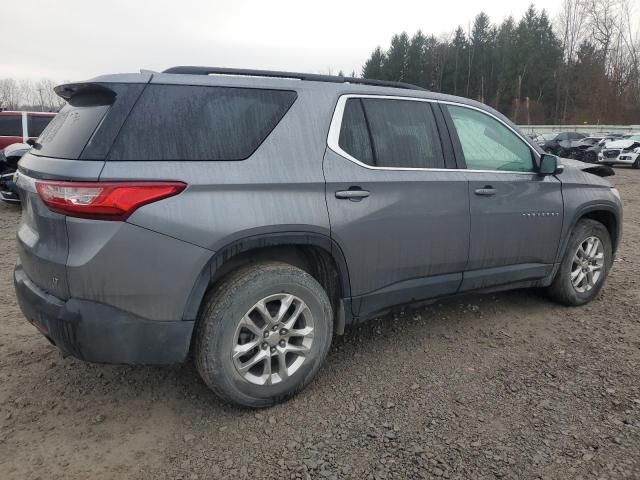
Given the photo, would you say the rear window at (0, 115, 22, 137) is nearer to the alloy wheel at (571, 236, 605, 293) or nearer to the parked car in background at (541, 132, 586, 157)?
the alloy wheel at (571, 236, 605, 293)

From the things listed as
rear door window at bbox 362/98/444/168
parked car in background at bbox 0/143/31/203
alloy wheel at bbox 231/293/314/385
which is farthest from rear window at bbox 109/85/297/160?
parked car in background at bbox 0/143/31/203

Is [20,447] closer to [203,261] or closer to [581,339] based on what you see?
[203,261]

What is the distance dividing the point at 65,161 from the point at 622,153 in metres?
24.5

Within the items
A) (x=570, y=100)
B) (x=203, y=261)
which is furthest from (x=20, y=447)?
(x=570, y=100)

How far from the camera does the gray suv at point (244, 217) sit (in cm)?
235

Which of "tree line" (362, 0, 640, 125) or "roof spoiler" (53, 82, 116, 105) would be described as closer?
"roof spoiler" (53, 82, 116, 105)

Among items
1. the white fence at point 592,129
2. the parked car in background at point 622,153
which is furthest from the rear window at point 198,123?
the white fence at point 592,129

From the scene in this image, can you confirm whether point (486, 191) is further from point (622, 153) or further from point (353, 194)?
point (622, 153)

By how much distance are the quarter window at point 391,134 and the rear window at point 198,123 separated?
18.1 inches

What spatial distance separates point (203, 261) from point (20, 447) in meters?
1.26

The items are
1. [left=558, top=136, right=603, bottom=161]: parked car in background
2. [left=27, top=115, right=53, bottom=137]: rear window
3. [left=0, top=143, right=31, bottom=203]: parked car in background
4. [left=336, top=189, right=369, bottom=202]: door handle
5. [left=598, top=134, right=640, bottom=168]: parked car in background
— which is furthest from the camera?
[left=558, top=136, right=603, bottom=161]: parked car in background

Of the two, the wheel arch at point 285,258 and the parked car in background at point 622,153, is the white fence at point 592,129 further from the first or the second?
the wheel arch at point 285,258

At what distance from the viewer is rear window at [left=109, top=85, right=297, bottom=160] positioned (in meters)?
2.42

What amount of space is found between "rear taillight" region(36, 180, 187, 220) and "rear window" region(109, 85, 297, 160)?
6.2 inches
